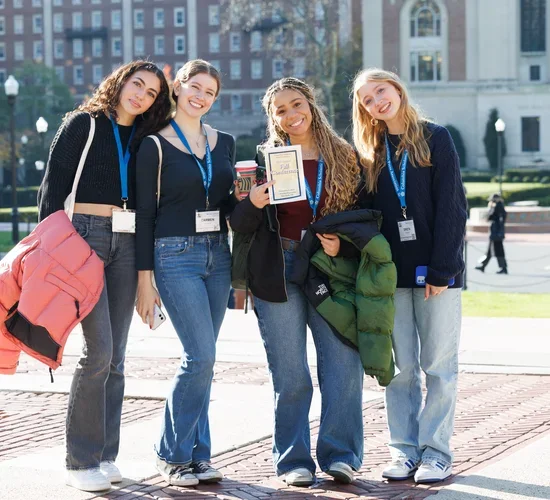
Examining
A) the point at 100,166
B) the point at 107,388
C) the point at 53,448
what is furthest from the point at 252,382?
the point at 100,166

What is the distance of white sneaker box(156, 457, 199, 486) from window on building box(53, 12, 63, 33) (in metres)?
97.9

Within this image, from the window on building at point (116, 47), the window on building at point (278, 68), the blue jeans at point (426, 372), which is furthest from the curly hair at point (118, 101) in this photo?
the window on building at point (116, 47)

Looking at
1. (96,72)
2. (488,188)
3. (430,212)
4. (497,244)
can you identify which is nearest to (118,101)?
(430,212)

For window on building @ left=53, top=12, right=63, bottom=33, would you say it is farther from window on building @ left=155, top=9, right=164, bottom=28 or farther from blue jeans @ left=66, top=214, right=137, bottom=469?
blue jeans @ left=66, top=214, right=137, bottom=469

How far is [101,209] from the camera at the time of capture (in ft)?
16.5

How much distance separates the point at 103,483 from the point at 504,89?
63.7 metres

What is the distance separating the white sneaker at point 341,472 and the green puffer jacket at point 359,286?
0.46 metres

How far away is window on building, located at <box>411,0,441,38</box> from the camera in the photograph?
67.2 metres

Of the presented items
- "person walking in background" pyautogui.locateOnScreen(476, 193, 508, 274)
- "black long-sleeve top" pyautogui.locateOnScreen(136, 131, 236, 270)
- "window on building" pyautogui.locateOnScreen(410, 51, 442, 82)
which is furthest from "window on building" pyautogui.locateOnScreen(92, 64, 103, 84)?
"black long-sleeve top" pyautogui.locateOnScreen(136, 131, 236, 270)

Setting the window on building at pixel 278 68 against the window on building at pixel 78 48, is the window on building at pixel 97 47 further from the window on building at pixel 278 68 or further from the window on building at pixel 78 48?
the window on building at pixel 278 68

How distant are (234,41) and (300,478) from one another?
91.8m

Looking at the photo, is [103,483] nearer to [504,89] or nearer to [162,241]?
[162,241]

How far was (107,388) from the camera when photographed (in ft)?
17.3

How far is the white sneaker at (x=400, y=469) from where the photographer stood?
515cm
